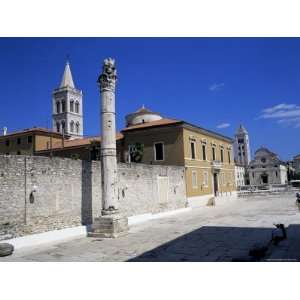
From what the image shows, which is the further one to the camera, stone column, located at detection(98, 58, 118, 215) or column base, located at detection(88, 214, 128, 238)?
stone column, located at detection(98, 58, 118, 215)

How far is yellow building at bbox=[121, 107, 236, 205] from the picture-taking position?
23.8m

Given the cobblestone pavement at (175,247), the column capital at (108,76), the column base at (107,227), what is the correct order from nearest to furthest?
1. the cobblestone pavement at (175,247)
2. the column base at (107,227)
3. the column capital at (108,76)

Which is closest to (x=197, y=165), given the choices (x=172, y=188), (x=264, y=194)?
(x=172, y=188)

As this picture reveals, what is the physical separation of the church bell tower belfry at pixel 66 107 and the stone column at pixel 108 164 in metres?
61.6

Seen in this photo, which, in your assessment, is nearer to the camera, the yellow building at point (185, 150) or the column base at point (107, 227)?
the column base at point (107, 227)

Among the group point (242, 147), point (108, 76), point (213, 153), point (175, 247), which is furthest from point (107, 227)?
point (242, 147)

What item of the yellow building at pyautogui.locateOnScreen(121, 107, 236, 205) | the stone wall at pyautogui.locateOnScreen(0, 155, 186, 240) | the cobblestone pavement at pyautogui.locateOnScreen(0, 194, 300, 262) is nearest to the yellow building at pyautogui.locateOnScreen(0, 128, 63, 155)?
the yellow building at pyautogui.locateOnScreen(121, 107, 236, 205)

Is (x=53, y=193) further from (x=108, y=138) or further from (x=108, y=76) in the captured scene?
(x=108, y=76)

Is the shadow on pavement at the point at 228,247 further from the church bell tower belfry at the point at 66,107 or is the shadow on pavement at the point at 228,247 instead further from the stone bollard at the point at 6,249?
the church bell tower belfry at the point at 66,107

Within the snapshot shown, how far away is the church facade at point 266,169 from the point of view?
64938mm

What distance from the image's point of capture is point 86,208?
14008 mm

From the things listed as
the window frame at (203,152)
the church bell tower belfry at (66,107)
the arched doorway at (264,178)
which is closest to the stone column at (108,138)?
the window frame at (203,152)

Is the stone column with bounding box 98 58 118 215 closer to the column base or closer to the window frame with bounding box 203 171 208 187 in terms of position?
the column base

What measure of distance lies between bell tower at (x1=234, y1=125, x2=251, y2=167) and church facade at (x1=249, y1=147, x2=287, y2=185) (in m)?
27.4
